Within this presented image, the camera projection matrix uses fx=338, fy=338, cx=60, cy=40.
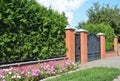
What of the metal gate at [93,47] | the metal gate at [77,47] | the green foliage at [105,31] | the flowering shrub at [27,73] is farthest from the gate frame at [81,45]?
the flowering shrub at [27,73]

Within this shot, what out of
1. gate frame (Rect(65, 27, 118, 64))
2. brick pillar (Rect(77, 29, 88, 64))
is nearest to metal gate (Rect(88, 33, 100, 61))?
gate frame (Rect(65, 27, 118, 64))

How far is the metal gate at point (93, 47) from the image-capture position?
24.0 m

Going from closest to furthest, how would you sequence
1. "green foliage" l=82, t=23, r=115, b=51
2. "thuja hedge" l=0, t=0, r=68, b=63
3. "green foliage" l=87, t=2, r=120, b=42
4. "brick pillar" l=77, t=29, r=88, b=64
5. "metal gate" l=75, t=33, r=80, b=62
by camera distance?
"thuja hedge" l=0, t=0, r=68, b=63
"metal gate" l=75, t=33, r=80, b=62
"brick pillar" l=77, t=29, r=88, b=64
"green foliage" l=82, t=23, r=115, b=51
"green foliage" l=87, t=2, r=120, b=42

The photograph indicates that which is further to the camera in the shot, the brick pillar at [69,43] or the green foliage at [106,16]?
the green foliage at [106,16]

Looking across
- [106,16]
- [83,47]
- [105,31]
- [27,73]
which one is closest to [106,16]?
[106,16]

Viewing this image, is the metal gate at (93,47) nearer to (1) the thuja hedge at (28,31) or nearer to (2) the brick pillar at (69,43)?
(2) the brick pillar at (69,43)

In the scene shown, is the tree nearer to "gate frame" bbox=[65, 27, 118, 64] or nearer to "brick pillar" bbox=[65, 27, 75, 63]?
"gate frame" bbox=[65, 27, 118, 64]

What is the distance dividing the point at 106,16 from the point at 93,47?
24.6 metres

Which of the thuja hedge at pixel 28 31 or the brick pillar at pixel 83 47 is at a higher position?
the thuja hedge at pixel 28 31

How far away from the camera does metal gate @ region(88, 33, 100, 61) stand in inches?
947

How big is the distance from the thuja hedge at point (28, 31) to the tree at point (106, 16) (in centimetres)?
3000

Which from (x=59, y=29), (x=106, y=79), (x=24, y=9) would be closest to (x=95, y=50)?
(x=59, y=29)

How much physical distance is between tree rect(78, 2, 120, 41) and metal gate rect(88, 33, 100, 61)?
70.4 ft

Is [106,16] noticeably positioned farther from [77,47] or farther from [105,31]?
[77,47]
